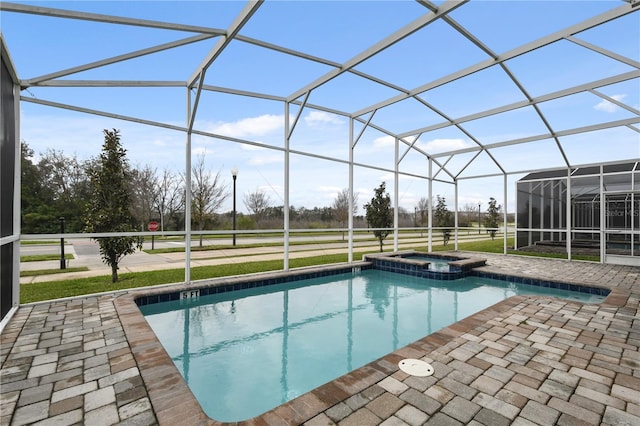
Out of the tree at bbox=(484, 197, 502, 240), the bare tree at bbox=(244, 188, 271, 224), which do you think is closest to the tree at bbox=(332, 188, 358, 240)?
the bare tree at bbox=(244, 188, 271, 224)

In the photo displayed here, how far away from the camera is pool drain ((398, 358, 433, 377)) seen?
258cm

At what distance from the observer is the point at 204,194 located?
1418 cm

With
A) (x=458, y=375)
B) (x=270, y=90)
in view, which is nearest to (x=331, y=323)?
(x=458, y=375)

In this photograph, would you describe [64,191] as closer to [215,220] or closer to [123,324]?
[123,324]

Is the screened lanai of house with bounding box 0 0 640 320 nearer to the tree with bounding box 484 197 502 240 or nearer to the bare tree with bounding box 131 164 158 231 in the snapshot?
the bare tree with bounding box 131 164 158 231

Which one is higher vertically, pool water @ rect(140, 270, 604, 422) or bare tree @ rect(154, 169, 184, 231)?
bare tree @ rect(154, 169, 184, 231)

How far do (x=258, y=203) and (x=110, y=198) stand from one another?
9.84 metres

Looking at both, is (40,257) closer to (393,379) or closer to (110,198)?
(110,198)

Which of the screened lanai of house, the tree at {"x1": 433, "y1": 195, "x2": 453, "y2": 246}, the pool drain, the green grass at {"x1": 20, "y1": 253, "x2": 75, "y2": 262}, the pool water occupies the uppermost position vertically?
the screened lanai of house

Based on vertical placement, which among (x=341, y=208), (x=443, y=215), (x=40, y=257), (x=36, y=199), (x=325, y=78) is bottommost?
(x=40, y=257)

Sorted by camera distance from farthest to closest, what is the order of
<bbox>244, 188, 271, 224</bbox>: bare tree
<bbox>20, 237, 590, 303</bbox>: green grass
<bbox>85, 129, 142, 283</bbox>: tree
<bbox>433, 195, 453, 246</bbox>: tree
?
<bbox>433, 195, 453, 246</bbox>: tree < <bbox>244, 188, 271, 224</bbox>: bare tree < <bbox>85, 129, 142, 283</bbox>: tree < <bbox>20, 237, 590, 303</bbox>: green grass

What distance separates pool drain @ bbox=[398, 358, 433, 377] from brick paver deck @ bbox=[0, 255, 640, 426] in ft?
0.24

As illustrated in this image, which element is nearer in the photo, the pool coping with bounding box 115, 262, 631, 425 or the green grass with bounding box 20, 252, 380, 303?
the pool coping with bounding box 115, 262, 631, 425

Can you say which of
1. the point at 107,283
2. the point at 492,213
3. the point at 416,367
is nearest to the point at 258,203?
the point at 107,283
